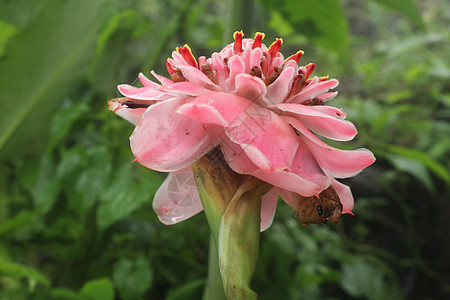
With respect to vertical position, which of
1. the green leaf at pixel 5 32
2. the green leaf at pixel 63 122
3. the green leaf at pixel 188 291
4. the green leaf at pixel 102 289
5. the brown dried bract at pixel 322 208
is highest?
the brown dried bract at pixel 322 208

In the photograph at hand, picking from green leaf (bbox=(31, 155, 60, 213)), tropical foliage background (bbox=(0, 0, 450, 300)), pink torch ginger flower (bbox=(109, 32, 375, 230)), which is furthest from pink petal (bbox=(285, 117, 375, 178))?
green leaf (bbox=(31, 155, 60, 213))

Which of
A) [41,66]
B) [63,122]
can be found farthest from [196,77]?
[41,66]

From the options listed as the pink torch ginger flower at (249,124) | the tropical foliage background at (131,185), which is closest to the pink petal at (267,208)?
the pink torch ginger flower at (249,124)

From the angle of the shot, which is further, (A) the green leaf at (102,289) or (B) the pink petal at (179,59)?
(A) the green leaf at (102,289)

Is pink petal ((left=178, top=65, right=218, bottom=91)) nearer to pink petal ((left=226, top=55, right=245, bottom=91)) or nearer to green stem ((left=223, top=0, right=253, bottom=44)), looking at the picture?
pink petal ((left=226, top=55, right=245, bottom=91))

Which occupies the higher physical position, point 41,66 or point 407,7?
point 407,7

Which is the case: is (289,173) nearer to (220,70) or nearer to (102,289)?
(220,70)

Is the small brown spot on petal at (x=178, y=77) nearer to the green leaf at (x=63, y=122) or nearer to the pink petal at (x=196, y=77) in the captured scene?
the pink petal at (x=196, y=77)
